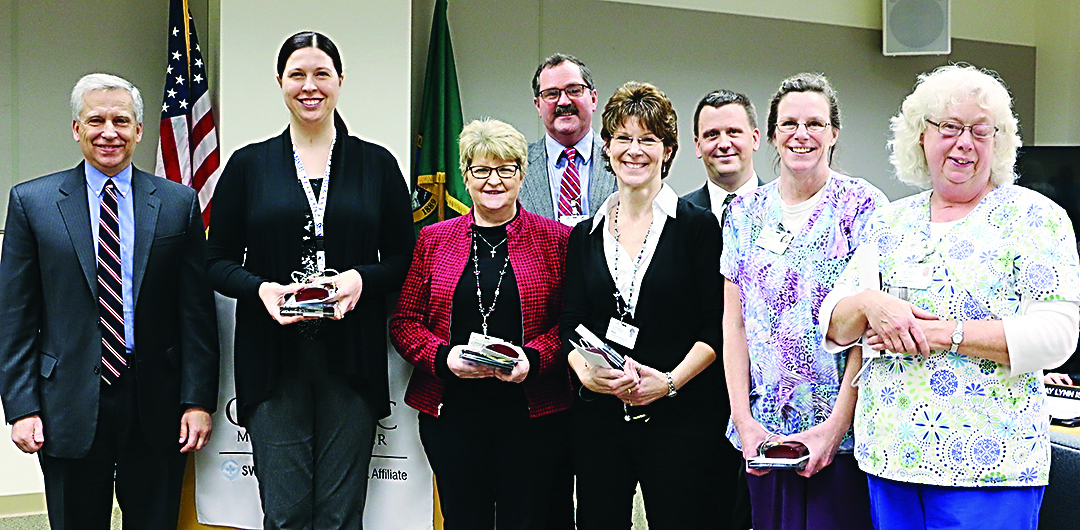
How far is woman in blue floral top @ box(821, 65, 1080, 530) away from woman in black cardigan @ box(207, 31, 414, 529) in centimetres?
140

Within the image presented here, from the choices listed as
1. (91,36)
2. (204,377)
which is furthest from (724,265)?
(91,36)

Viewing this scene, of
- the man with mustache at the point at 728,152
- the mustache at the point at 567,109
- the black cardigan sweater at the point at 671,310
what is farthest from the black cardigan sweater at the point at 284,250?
the man with mustache at the point at 728,152

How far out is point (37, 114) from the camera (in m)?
4.55

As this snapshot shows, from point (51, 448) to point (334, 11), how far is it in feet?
9.97

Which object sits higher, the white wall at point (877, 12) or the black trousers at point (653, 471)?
the white wall at point (877, 12)

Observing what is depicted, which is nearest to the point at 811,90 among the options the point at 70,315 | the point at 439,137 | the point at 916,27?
the point at 70,315

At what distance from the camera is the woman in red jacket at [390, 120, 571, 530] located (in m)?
2.47

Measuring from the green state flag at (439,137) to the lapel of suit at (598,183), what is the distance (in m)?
1.98

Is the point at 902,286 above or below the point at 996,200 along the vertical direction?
below

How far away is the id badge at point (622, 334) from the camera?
92.7 inches

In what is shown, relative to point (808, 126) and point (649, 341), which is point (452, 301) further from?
point (808, 126)

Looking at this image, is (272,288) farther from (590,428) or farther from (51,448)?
(590,428)

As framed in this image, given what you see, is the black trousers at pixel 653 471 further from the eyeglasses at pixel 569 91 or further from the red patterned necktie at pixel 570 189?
the eyeglasses at pixel 569 91

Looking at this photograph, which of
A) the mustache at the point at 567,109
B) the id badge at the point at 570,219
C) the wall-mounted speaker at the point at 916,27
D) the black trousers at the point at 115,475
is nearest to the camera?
the black trousers at the point at 115,475
